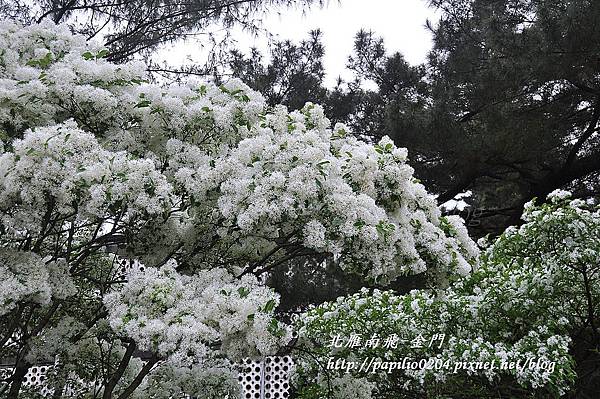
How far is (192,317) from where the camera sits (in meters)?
2.63

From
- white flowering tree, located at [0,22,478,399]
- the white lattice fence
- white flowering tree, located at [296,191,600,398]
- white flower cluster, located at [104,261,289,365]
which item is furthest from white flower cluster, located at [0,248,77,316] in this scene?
the white lattice fence

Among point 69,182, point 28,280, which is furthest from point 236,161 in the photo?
point 28,280

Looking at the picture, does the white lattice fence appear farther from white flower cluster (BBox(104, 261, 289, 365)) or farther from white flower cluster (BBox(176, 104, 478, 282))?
white flower cluster (BBox(104, 261, 289, 365))

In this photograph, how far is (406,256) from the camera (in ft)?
10.2

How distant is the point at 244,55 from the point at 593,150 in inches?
159

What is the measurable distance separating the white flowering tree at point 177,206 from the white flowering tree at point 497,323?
216 mm

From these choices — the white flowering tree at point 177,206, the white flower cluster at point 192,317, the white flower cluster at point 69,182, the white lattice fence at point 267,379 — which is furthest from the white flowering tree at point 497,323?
the white lattice fence at point 267,379

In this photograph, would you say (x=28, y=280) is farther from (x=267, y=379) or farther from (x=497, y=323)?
(x=267, y=379)

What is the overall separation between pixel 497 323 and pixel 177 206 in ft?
5.72

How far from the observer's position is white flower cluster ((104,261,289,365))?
2.56 m

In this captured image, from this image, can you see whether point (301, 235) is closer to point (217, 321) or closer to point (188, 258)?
point (217, 321)

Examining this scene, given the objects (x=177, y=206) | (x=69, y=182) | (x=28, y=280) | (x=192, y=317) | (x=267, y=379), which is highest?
(x=267, y=379)

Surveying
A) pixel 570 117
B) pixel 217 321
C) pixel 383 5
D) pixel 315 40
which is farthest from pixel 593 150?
pixel 217 321

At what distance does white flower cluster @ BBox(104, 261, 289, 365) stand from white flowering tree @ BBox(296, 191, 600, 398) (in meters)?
0.81
